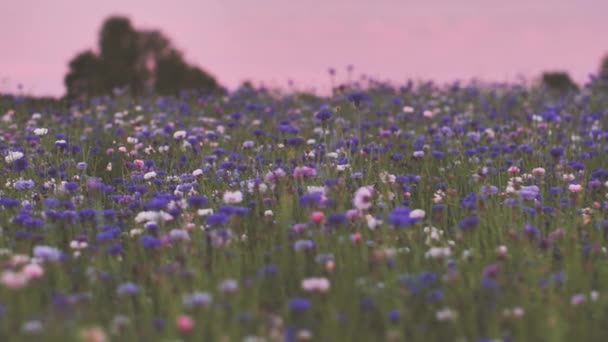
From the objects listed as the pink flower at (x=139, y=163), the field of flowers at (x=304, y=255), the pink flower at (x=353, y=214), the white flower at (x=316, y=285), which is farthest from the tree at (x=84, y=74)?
the white flower at (x=316, y=285)

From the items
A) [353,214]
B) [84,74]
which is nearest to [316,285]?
[353,214]

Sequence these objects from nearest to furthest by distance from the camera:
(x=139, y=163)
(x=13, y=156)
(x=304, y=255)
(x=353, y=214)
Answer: (x=304, y=255)
(x=353, y=214)
(x=139, y=163)
(x=13, y=156)

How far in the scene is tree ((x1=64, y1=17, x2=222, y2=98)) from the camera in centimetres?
3734

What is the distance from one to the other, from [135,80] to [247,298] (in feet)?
117

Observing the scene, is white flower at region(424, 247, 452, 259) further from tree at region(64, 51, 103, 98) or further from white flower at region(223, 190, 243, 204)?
tree at region(64, 51, 103, 98)

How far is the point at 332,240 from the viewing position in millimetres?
5059

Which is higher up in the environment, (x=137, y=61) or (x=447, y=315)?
(x=137, y=61)

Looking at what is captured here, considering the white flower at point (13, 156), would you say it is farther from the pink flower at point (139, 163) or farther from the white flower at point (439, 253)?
the white flower at point (439, 253)

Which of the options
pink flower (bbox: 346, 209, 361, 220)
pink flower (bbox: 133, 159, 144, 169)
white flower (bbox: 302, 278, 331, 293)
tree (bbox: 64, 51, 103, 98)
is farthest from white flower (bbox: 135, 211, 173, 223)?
tree (bbox: 64, 51, 103, 98)

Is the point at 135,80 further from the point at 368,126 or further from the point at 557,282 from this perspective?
the point at 557,282

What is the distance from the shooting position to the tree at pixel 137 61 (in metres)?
37.3

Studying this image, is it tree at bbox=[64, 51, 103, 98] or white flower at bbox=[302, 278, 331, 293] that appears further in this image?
tree at bbox=[64, 51, 103, 98]

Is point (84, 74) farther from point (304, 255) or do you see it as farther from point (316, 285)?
point (316, 285)

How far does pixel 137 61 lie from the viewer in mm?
39375
